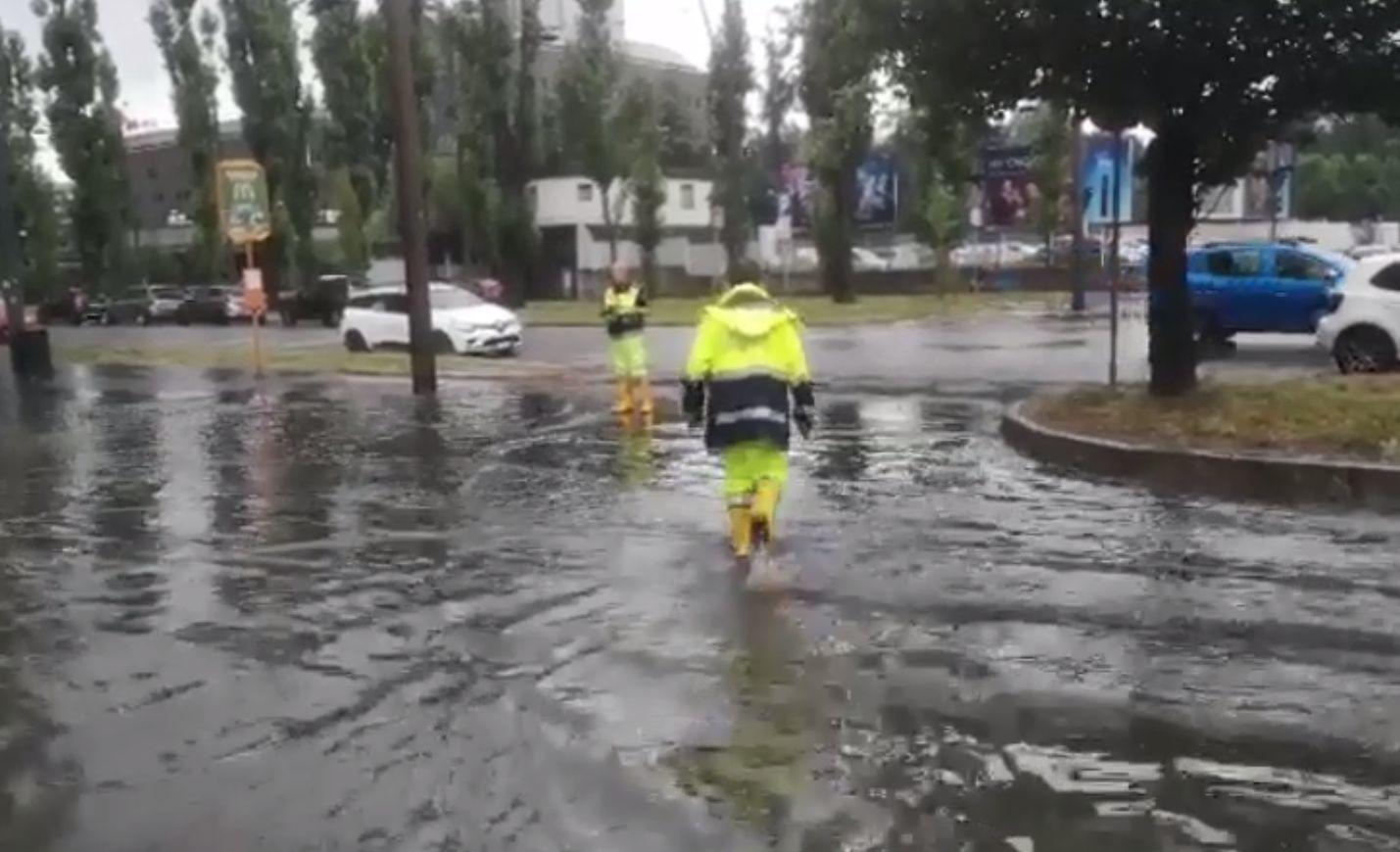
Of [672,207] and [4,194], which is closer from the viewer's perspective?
[4,194]

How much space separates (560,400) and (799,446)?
6.18 m

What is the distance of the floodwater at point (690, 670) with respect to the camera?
5293 millimetres

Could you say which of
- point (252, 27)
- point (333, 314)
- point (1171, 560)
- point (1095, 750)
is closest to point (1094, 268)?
point (333, 314)

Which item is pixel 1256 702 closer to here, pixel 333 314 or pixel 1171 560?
pixel 1171 560

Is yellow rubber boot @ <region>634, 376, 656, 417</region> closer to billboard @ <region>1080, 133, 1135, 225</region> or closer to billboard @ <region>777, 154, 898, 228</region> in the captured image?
billboard @ <region>1080, 133, 1135, 225</region>

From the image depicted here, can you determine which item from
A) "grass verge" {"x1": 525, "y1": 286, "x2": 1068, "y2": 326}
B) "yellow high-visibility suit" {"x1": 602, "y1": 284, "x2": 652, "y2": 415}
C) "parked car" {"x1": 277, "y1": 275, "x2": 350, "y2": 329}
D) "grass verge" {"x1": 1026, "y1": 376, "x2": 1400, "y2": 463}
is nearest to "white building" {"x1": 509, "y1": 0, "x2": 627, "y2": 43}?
"grass verge" {"x1": 525, "y1": 286, "x2": 1068, "y2": 326}

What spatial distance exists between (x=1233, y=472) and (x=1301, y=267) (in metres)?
14.1

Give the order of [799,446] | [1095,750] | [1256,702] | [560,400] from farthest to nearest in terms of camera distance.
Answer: [560,400] < [799,446] < [1256,702] < [1095,750]

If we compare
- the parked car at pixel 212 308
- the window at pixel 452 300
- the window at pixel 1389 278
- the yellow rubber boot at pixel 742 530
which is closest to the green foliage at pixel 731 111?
the parked car at pixel 212 308

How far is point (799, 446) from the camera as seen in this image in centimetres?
1480

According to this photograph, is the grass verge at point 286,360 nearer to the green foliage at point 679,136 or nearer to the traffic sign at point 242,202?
the traffic sign at point 242,202

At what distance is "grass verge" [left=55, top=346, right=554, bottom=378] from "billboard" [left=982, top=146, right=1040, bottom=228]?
22.4 metres

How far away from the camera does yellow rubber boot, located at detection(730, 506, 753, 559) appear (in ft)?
30.3

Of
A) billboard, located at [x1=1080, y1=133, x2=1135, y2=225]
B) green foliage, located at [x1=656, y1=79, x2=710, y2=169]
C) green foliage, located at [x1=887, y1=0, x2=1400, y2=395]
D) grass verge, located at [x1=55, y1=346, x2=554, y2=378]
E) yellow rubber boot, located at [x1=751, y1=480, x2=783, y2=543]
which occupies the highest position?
green foliage, located at [x1=656, y1=79, x2=710, y2=169]
